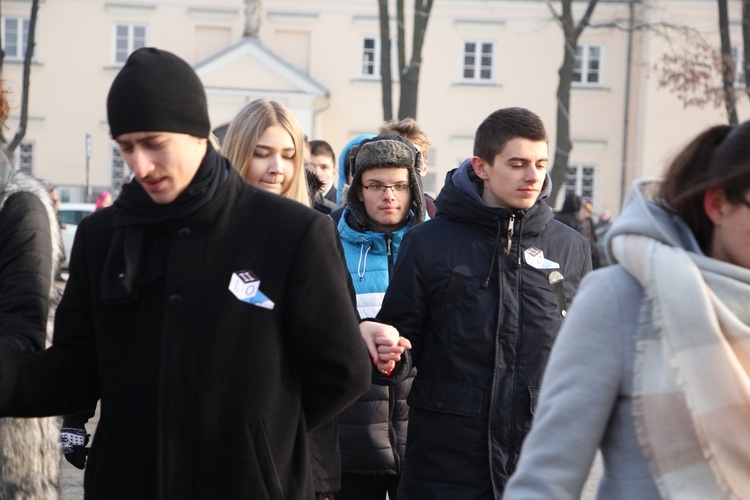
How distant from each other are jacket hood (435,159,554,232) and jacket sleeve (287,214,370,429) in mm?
1368

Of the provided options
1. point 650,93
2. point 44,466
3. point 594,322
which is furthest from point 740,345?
point 650,93

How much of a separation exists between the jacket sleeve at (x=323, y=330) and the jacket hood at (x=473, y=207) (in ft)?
4.49

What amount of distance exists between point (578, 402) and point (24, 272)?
Result: 5.40 feet

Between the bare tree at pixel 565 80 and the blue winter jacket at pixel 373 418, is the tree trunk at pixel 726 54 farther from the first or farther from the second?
the blue winter jacket at pixel 373 418

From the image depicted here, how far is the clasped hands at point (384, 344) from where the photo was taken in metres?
3.88

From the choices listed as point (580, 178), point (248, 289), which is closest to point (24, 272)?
point (248, 289)

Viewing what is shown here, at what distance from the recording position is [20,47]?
123 feet

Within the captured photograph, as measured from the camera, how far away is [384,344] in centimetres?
389

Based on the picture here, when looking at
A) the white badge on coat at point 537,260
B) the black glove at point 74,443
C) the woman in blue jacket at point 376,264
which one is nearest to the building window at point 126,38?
the woman in blue jacket at point 376,264

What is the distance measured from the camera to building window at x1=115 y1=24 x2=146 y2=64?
123 ft

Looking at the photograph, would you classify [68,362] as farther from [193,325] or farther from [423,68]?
[423,68]

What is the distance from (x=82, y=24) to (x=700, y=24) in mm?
19596

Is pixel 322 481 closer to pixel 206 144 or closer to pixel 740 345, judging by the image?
pixel 206 144

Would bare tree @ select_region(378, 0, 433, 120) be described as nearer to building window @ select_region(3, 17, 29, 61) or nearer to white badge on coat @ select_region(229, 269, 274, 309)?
building window @ select_region(3, 17, 29, 61)
